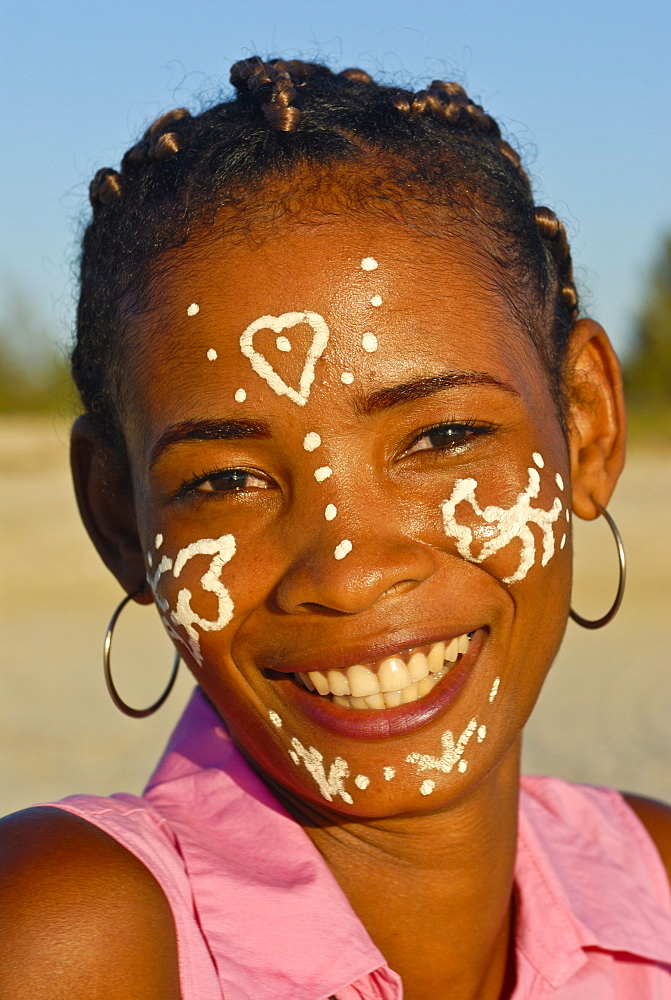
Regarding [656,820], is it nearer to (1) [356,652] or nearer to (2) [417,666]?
(2) [417,666]

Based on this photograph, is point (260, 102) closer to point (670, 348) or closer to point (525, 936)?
point (525, 936)

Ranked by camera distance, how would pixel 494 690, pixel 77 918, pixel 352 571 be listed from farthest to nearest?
pixel 494 690, pixel 352 571, pixel 77 918

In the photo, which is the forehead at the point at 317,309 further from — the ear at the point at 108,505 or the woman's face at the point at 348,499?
the ear at the point at 108,505

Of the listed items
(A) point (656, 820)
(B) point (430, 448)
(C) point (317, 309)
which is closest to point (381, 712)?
(B) point (430, 448)

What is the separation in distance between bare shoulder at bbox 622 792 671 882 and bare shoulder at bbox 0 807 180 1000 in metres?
1.34

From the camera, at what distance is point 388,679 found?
1.91m

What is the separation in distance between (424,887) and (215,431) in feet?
3.08

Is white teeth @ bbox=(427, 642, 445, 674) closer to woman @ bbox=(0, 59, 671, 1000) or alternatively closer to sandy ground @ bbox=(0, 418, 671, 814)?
woman @ bbox=(0, 59, 671, 1000)

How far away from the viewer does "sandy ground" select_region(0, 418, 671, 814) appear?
19.7 feet

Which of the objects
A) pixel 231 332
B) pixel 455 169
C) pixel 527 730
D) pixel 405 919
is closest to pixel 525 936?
pixel 405 919

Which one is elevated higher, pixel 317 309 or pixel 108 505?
pixel 317 309

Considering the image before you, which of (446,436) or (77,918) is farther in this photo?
(446,436)

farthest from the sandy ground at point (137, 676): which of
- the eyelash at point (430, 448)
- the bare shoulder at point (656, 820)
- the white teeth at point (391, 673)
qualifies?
the bare shoulder at point (656, 820)

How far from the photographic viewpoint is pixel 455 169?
2145 mm
